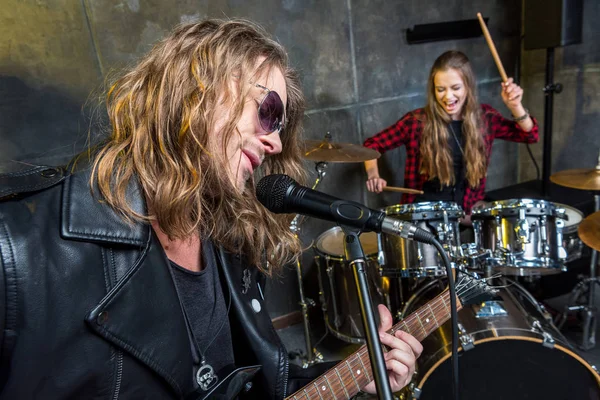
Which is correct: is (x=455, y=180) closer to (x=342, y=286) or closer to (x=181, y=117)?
(x=342, y=286)

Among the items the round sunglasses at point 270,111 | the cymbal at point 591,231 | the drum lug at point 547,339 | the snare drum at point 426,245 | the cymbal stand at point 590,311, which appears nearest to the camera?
the round sunglasses at point 270,111

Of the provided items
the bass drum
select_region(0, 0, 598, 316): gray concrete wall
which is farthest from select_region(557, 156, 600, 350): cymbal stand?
select_region(0, 0, 598, 316): gray concrete wall

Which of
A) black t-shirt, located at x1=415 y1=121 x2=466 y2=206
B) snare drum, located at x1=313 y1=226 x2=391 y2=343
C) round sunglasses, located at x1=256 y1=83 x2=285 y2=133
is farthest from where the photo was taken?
black t-shirt, located at x1=415 y1=121 x2=466 y2=206

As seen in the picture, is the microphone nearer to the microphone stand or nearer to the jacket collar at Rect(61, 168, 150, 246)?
the microphone stand

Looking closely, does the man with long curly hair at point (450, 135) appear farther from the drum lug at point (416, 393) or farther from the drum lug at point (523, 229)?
the drum lug at point (416, 393)

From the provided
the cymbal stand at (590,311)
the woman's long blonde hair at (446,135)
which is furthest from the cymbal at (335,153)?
A: the cymbal stand at (590,311)

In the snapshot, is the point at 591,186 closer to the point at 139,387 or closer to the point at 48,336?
the point at 139,387

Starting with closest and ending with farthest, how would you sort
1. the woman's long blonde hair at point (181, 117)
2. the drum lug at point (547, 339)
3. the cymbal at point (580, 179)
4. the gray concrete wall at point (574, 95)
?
the woman's long blonde hair at point (181, 117)
the drum lug at point (547, 339)
the cymbal at point (580, 179)
the gray concrete wall at point (574, 95)

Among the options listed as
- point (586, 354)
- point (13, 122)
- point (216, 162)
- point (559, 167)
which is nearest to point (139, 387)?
point (216, 162)

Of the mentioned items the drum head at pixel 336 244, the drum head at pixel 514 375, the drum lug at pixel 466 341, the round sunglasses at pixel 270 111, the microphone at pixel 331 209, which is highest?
the round sunglasses at pixel 270 111

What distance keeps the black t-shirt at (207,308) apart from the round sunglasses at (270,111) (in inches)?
17.4

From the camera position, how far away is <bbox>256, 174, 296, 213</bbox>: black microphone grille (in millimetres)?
915

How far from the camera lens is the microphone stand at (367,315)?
809mm

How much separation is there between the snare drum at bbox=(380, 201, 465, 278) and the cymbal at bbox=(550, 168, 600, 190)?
0.96 m
